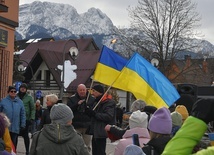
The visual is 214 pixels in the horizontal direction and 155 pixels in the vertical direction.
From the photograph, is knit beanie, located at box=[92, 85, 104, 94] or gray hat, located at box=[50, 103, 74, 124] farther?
knit beanie, located at box=[92, 85, 104, 94]

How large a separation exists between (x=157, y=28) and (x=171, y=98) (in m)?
32.0

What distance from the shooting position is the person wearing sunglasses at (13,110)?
32.8 ft

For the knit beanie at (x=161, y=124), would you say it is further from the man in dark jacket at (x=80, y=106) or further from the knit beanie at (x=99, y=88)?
the man in dark jacket at (x=80, y=106)

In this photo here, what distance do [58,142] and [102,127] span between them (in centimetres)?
416

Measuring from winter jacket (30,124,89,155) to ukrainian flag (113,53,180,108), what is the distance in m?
3.02

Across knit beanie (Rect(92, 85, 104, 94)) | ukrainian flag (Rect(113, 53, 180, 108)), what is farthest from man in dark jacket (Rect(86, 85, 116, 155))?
ukrainian flag (Rect(113, 53, 180, 108))

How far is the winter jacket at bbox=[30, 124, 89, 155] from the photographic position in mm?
5008

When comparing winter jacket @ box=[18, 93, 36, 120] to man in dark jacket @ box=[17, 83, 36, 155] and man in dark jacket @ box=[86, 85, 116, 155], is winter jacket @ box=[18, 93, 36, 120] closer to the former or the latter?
man in dark jacket @ box=[17, 83, 36, 155]

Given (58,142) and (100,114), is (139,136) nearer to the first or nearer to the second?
(58,142)

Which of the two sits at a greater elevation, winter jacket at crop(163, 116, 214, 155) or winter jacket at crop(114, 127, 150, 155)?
winter jacket at crop(163, 116, 214, 155)

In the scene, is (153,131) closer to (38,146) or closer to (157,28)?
(38,146)

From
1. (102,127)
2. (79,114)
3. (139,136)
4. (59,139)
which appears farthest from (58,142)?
(79,114)

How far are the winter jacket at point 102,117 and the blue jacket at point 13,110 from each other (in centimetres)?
176

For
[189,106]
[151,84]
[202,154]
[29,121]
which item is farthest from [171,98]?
[202,154]
